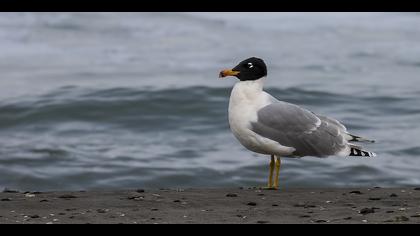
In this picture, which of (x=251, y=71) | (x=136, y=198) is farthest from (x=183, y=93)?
(x=136, y=198)

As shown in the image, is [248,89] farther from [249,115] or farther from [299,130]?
[299,130]

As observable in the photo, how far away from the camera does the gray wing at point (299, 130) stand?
939cm

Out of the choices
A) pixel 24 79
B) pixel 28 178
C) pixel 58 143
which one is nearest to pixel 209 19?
pixel 24 79

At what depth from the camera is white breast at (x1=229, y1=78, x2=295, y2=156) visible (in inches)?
367

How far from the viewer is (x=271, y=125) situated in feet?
30.8

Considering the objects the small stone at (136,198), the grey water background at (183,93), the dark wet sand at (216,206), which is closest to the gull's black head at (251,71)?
the dark wet sand at (216,206)

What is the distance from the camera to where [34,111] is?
1873 cm

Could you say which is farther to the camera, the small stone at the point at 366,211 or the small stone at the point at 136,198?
the small stone at the point at 136,198

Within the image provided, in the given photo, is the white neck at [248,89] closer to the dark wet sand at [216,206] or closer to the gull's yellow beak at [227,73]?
the gull's yellow beak at [227,73]

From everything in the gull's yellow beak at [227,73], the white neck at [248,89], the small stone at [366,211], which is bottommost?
the small stone at [366,211]

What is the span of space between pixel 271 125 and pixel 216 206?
1.48 meters

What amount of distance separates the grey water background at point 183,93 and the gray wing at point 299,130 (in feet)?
15.4

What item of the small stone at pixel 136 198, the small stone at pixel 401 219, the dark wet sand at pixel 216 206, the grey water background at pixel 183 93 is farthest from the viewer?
the grey water background at pixel 183 93

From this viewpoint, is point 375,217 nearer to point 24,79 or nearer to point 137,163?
point 137,163
